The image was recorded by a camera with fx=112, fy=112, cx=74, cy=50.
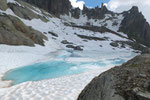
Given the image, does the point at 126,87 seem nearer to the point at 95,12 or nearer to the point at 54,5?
the point at 54,5

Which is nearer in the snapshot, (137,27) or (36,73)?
(36,73)

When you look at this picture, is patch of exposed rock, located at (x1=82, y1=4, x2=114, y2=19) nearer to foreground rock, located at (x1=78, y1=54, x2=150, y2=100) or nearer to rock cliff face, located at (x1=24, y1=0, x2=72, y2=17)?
rock cliff face, located at (x1=24, y1=0, x2=72, y2=17)

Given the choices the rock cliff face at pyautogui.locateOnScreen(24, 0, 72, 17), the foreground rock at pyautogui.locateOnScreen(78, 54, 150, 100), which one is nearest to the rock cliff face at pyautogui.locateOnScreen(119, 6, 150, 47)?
the rock cliff face at pyautogui.locateOnScreen(24, 0, 72, 17)

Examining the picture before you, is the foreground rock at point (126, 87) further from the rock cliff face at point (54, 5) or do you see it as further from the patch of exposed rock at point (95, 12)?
the patch of exposed rock at point (95, 12)

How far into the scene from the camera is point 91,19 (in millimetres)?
130250

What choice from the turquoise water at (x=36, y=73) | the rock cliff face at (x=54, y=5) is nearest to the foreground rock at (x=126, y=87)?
the turquoise water at (x=36, y=73)

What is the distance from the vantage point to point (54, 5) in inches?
4461

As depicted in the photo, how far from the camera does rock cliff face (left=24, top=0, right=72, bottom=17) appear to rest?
11044cm

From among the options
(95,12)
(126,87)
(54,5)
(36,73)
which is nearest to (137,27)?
(95,12)

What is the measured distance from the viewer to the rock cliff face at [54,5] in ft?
362

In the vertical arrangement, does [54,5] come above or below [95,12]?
below

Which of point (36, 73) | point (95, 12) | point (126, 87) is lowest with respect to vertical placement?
point (36, 73)

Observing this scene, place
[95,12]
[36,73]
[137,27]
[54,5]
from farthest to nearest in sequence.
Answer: [95,12] → [54,5] → [137,27] → [36,73]

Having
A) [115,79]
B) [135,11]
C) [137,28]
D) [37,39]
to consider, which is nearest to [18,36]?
[37,39]
